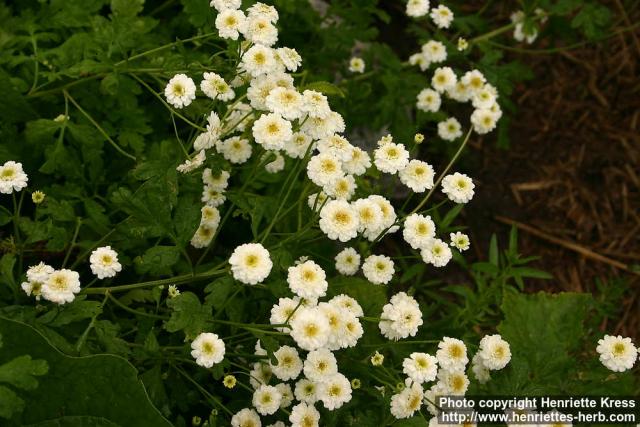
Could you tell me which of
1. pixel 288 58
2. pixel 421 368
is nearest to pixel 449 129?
pixel 288 58

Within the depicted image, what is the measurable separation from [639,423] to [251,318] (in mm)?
1584

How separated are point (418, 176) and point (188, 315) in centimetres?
94

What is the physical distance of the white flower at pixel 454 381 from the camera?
2340 millimetres

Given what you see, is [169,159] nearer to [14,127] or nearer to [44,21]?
[14,127]

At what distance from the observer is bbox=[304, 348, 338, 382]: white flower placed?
2182 mm

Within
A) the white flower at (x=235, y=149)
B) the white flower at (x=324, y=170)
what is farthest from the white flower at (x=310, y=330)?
the white flower at (x=235, y=149)

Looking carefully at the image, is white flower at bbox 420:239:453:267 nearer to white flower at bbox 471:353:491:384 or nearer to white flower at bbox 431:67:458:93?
white flower at bbox 471:353:491:384

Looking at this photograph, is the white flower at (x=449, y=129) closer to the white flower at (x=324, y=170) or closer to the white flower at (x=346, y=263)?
the white flower at (x=346, y=263)

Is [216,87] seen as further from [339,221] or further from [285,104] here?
[339,221]

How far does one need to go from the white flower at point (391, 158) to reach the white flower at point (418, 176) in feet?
0.16

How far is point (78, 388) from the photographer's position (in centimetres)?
223

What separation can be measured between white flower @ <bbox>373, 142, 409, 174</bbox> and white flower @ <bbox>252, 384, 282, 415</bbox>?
2.75ft

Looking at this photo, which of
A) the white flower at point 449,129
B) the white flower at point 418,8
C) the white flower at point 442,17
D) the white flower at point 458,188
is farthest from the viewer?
the white flower at point 449,129

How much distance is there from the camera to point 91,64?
2705 mm
